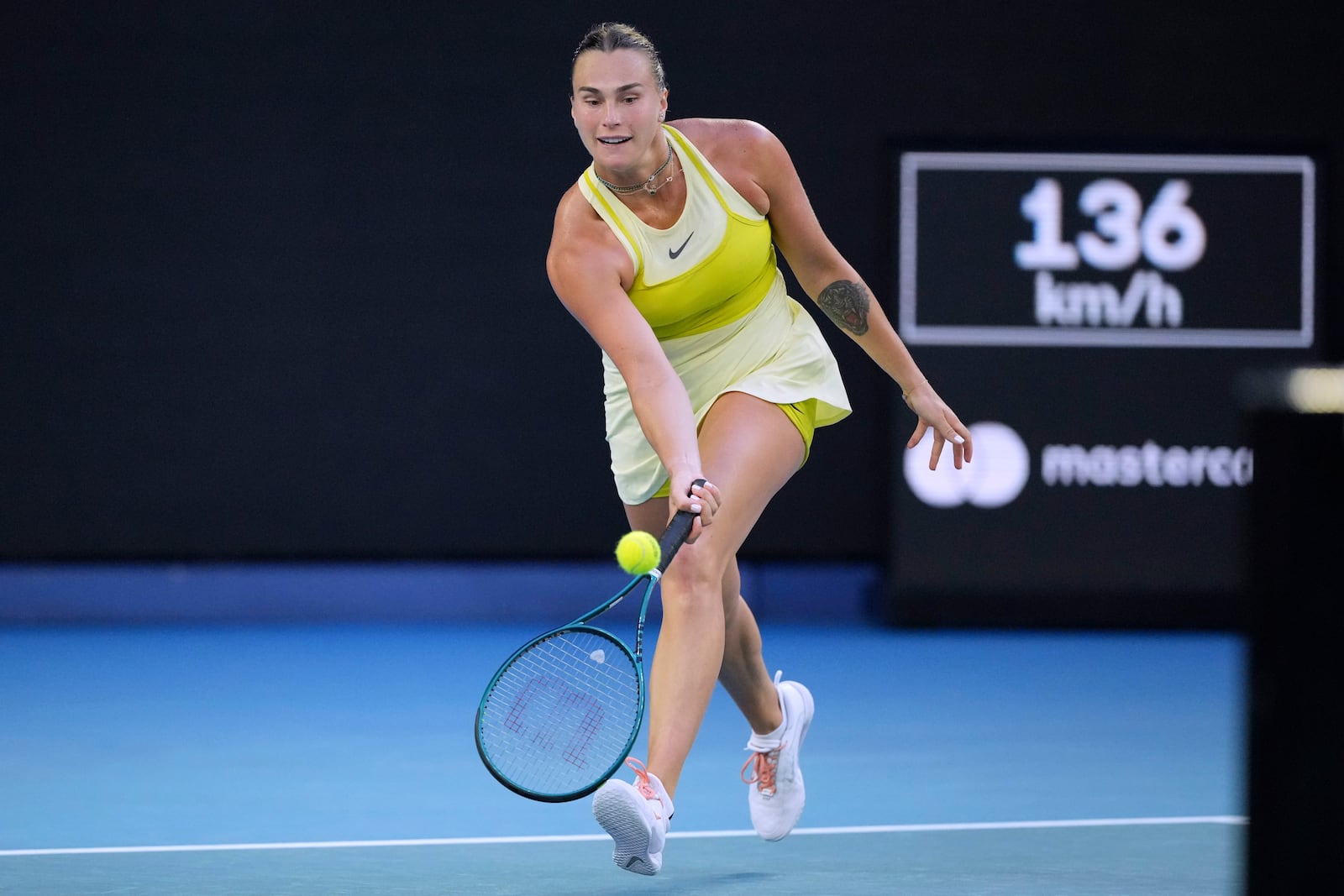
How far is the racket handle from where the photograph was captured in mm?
2807

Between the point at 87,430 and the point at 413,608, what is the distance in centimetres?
135

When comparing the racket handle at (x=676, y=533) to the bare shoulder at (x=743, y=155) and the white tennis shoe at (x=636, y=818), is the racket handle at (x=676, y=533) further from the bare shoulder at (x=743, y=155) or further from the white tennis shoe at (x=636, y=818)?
the bare shoulder at (x=743, y=155)

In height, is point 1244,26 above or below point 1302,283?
above

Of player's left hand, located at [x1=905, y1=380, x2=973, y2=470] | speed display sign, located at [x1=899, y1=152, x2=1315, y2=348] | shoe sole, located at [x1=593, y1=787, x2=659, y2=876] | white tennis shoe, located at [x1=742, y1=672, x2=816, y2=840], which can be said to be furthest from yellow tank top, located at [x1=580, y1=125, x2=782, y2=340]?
speed display sign, located at [x1=899, y1=152, x2=1315, y2=348]

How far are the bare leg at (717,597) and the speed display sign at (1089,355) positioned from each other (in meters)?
3.10

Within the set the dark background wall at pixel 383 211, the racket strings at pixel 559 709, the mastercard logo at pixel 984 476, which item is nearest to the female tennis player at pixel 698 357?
the racket strings at pixel 559 709

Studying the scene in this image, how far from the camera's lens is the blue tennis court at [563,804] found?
10.7ft

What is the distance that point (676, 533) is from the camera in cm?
284

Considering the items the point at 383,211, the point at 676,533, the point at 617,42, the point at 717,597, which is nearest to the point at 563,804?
the point at 717,597

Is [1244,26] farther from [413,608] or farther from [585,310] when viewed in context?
[585,310]

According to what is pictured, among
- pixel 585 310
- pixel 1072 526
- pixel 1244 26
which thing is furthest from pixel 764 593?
pixel 585 310

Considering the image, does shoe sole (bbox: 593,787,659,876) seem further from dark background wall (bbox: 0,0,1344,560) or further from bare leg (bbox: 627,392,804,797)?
dark background wall (bbox: 0,0,1344,560)

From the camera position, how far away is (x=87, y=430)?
22.2 feet

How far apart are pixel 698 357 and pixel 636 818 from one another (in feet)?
3.03
